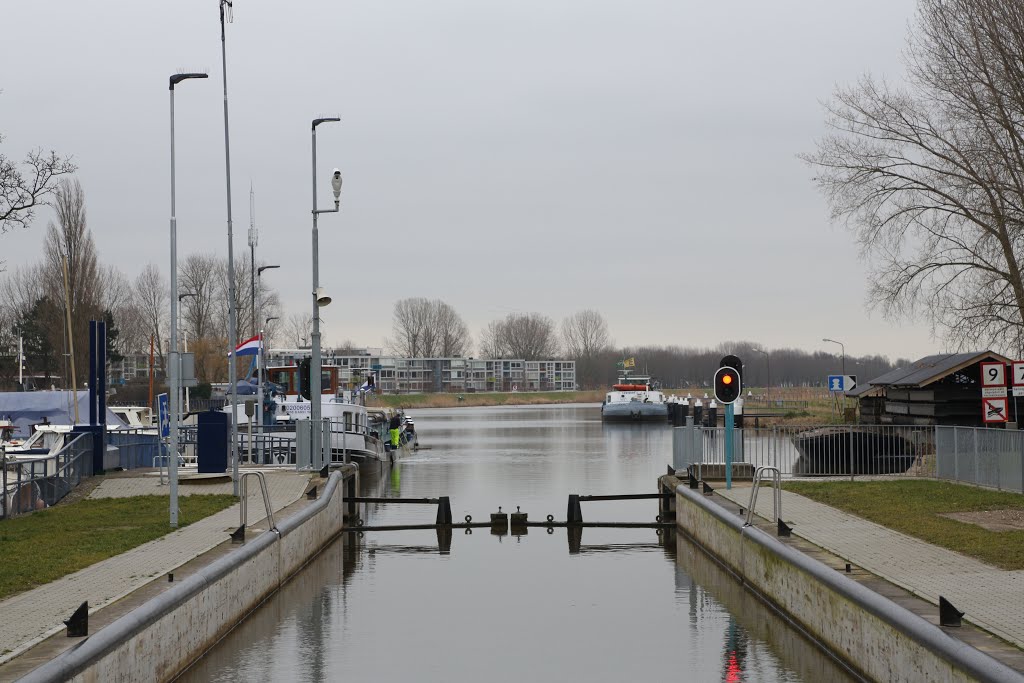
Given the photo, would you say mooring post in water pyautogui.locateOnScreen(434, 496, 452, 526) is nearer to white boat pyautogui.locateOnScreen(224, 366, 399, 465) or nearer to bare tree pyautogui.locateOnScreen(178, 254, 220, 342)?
white boat pyautogui.locateOnScreen(224, 366, 399, 465)

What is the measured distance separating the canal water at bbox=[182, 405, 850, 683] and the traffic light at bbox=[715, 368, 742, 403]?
9.73 ft

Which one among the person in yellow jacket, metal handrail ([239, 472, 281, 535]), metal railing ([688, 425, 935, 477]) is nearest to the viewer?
metal handrail ([239, 472, 281, 535])

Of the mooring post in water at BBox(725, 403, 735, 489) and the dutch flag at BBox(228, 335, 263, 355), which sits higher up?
the dutch flag at BBox(228, 335, 263, 355)

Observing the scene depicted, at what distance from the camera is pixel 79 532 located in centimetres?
1869

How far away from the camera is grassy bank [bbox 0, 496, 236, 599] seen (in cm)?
1473

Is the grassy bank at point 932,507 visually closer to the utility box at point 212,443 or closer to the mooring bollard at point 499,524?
the mooring bollard at point 499,524

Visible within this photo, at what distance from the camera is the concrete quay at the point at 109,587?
995 cm

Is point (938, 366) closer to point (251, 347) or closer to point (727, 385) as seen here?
point (727, 385)

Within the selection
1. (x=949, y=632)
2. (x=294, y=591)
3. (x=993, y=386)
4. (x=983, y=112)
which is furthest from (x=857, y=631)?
(x=983, y=112)

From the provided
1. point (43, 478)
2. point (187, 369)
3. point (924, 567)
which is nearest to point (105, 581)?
point (187, 369)

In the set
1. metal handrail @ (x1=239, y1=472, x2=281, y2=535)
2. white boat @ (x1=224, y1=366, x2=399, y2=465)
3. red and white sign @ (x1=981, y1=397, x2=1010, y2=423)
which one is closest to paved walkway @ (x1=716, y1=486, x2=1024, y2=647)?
red and white sign @ (x1=981, y1=397, x2=1010, y2=423)

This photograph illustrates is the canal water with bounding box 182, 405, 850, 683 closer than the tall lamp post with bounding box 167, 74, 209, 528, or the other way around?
the canal water with bounding box 182, 405, 850, 683

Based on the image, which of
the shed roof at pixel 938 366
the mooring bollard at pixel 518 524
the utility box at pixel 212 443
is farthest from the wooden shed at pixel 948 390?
the utility box at pixel 212 443

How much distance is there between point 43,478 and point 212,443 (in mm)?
Answer: 6612
